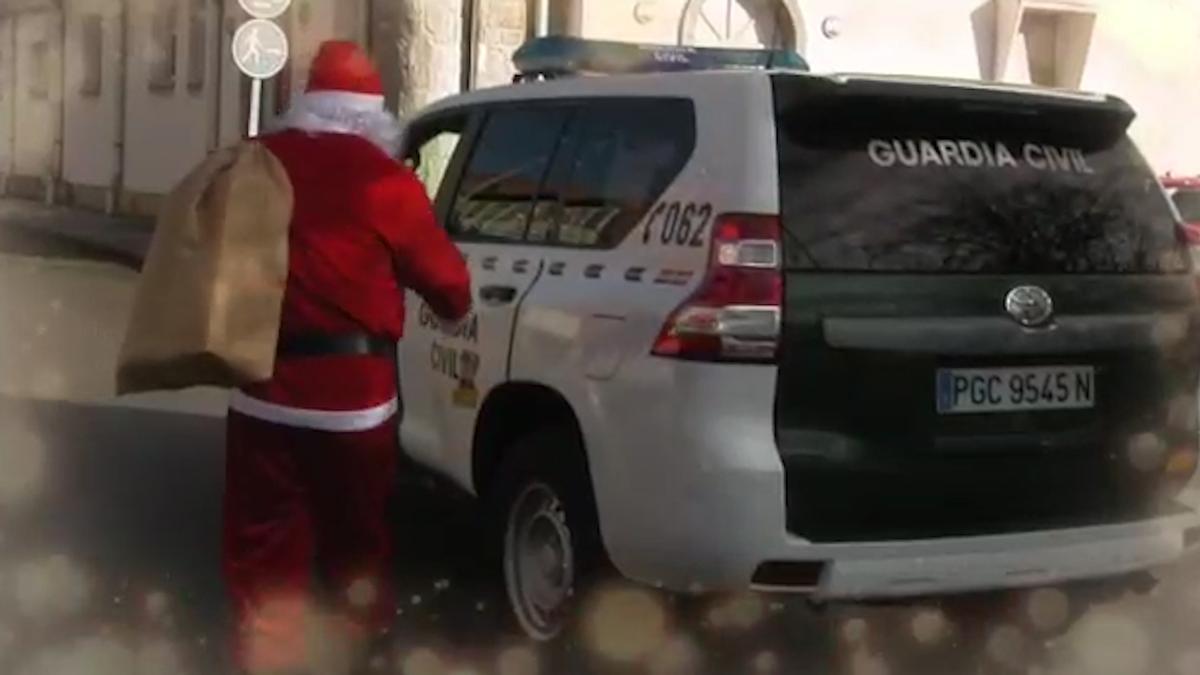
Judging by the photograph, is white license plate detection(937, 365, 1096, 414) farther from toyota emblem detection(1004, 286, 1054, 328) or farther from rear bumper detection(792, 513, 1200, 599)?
rear bumper detection(792, 513, 1200, 599)

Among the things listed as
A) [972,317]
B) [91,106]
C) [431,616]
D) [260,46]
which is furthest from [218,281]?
[91,106]

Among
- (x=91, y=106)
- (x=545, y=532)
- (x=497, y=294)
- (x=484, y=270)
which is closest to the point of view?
(x=545, y=532)

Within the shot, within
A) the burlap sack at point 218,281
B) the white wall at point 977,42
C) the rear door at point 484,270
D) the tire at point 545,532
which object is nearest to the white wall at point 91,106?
the white wall at point 977,42

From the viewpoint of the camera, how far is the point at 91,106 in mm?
32062

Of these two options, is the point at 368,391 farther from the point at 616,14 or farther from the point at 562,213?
the point at 616,14

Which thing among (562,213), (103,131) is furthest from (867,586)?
(103,131)

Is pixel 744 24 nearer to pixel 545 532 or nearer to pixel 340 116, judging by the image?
pixel 545 532

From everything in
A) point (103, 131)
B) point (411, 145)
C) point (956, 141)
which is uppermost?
point (956, 141)

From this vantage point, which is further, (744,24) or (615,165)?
(744,24)

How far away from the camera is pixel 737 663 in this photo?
233 inches

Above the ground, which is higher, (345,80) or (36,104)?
(345,80)

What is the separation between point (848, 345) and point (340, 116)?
1389 millimetres

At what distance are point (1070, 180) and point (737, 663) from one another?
5.71 feet

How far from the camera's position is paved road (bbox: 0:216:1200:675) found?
5840mm
